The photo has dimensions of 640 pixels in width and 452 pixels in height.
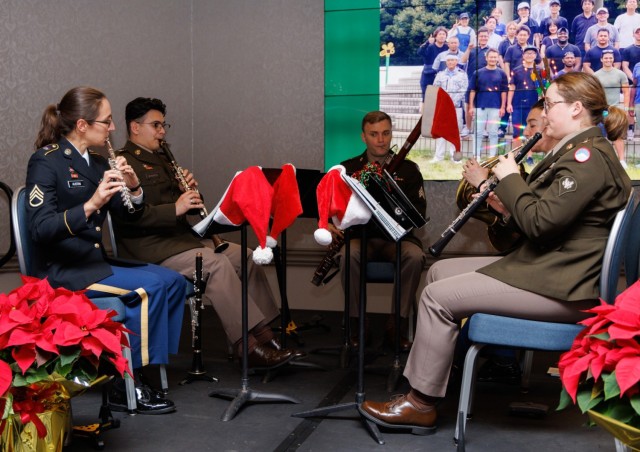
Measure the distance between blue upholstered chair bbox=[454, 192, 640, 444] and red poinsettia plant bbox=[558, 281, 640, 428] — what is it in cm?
47

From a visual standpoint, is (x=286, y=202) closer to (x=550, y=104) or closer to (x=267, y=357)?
(x=267, y=357)

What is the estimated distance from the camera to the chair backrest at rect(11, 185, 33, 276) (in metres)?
2.99

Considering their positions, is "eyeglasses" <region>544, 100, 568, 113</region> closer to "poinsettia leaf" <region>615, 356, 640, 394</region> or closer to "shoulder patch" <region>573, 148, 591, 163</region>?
"shoulder patch" <region>573, 148, 591, 163</region>

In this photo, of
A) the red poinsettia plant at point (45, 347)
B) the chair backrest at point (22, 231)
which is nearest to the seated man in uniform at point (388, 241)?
the chair backrest at point (22, 231)

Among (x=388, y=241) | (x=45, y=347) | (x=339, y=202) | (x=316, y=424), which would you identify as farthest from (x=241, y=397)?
(x=388, y=241)

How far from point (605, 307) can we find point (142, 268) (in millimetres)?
2014

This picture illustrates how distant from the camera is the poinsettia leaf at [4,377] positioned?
204cm

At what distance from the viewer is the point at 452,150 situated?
5102mm

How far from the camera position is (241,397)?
10.3 feet

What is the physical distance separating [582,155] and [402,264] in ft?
6.06

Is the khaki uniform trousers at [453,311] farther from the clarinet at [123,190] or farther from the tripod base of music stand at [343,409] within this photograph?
the clarinet at [123,190]

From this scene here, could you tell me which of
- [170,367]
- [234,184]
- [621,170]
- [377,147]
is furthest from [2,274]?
[621,170]

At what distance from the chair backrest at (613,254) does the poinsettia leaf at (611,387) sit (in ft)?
2.18

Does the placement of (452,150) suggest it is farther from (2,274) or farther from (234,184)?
(2,274)
